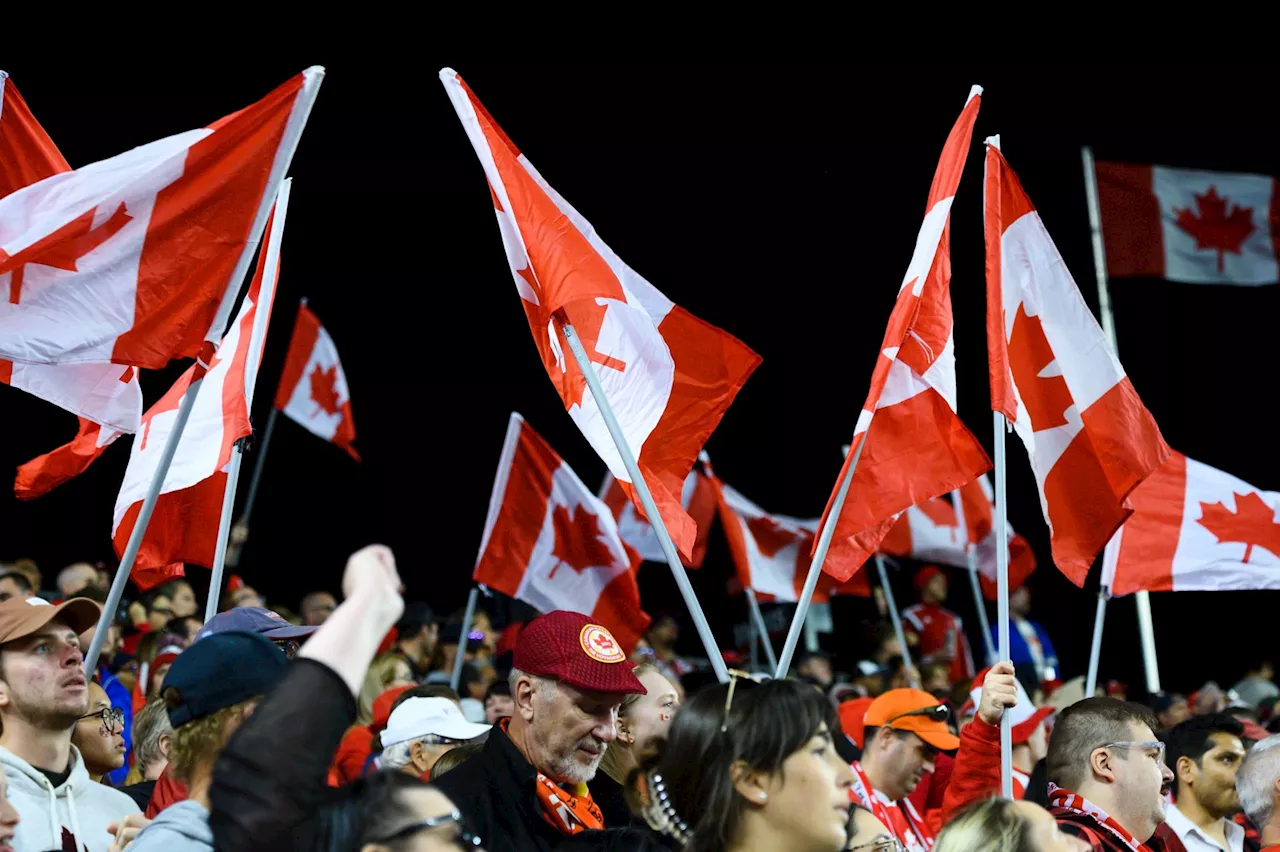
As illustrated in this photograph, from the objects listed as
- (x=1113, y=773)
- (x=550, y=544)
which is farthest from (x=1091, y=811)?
(x=550, y=544)

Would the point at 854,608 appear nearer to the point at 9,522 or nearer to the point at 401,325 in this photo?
the point at 401,325

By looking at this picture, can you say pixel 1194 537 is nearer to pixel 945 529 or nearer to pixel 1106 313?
pixel 1106 313

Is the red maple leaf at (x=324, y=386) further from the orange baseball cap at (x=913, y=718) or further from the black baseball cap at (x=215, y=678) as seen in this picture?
the black baseball cap at (x=215, y=678)

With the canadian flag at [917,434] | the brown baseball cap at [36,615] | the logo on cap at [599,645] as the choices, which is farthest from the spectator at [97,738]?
the canadian flag at [917,434]

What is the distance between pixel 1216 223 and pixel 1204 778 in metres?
6.99

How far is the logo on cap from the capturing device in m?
3.93

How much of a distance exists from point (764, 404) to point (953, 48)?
16.3 ft

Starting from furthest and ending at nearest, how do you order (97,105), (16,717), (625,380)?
(97,105) < (625,380) < (16,717)

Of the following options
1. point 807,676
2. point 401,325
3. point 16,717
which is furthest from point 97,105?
point 16,717

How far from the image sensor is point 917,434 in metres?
5.32

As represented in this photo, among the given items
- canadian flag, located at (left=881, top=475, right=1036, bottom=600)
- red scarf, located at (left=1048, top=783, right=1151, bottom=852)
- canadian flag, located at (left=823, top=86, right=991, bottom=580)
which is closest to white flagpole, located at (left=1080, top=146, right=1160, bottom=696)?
canadian flag, located at (left=881, top=475, right=1036, bottom=600)

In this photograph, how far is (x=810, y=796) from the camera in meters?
2.71

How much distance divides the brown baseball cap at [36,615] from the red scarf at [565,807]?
1.01 m

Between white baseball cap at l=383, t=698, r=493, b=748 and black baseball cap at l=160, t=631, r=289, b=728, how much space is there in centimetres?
258
